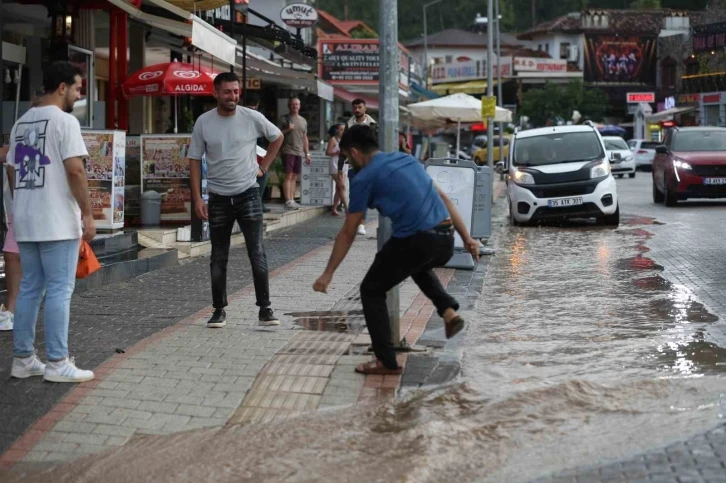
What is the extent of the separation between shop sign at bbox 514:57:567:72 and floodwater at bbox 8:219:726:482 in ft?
262

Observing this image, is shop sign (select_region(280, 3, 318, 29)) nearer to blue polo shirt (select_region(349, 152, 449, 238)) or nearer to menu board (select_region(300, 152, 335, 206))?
menu board (select_region(300, 152, 335, 206))

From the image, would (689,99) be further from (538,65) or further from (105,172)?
(105,172)

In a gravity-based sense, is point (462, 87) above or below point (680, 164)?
above

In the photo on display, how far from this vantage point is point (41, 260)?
21.7 ft

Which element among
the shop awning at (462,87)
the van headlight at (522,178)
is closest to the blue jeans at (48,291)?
the van headlight at (522,178)

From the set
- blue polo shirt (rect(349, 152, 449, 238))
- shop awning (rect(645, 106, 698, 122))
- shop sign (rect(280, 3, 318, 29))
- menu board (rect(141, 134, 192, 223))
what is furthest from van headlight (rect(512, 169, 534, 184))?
shop awning (rect(645, 106, 698, 122))

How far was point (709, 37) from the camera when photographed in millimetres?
72500

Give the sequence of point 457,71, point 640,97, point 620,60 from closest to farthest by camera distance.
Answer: point 640,97 → point 457,71 → point 620,60

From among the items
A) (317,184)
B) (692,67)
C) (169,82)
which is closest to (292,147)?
(317,184)

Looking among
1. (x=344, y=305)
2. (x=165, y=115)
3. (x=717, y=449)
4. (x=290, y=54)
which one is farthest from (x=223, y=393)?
A: (x=290, y=54)

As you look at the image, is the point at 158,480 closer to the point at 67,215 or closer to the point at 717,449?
the point at 67,215

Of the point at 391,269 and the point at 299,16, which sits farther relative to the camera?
the point at 299,16

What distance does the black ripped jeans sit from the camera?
8.56 m

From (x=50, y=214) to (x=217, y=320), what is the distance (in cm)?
226
